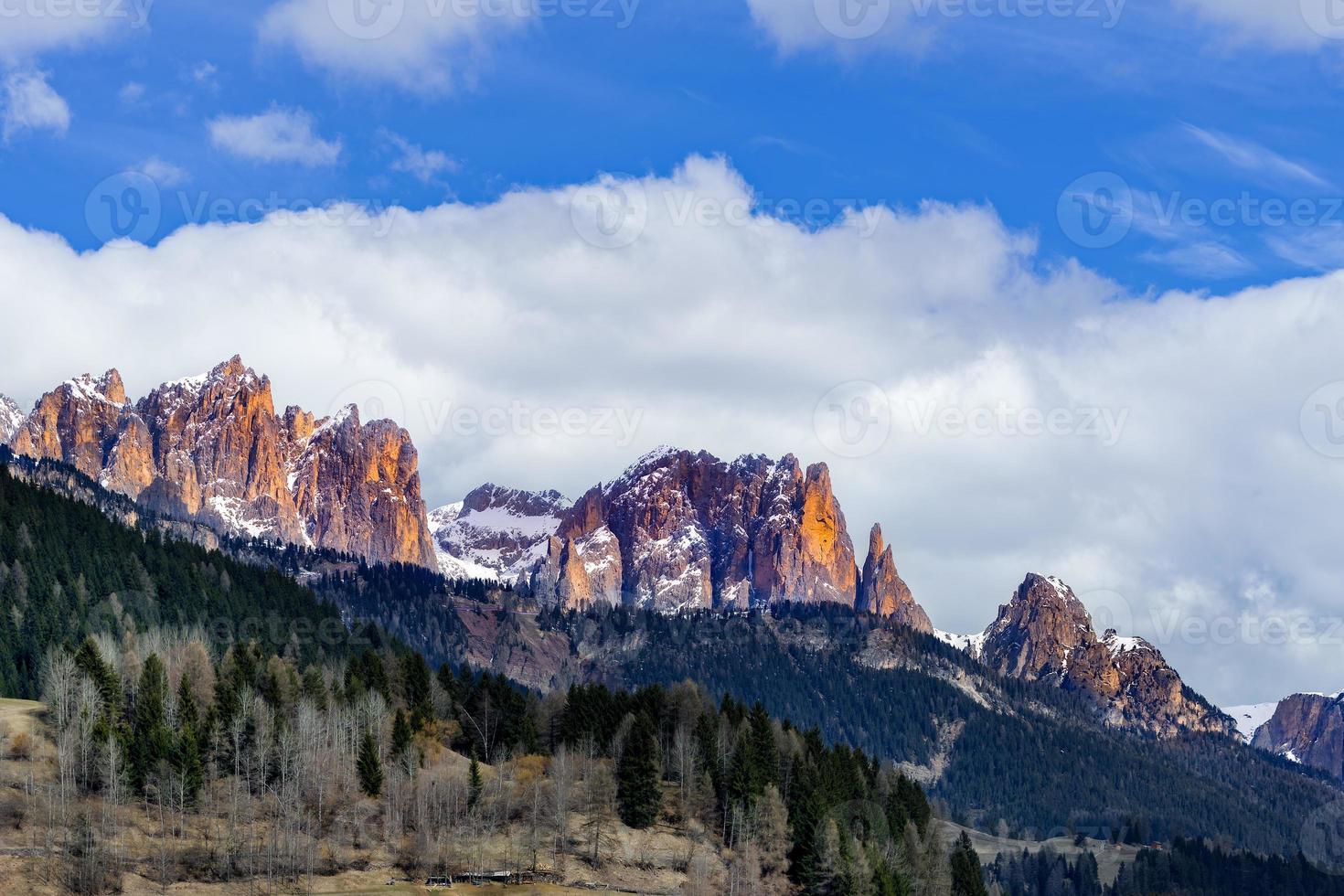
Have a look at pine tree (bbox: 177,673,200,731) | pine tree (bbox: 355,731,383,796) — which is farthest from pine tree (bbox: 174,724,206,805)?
pine tree (bbox: 355,731,383,796)

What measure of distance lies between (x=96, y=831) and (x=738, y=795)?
6995 cm

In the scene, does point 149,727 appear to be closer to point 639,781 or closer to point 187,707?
point 187,707

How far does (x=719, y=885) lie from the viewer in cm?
17712

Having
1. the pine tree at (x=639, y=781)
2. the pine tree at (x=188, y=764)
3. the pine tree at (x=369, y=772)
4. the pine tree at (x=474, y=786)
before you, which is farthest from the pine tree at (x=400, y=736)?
the pine tree at (x=188, y=764)

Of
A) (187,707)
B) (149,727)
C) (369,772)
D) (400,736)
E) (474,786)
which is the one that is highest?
(187,707)

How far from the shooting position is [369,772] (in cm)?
17938

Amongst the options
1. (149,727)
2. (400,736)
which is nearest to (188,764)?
(149,727)

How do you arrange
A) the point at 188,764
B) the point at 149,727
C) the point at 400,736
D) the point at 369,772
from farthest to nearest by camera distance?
the point at 400,736
the point at 369,772
the point at 149,727
the point at 188,764

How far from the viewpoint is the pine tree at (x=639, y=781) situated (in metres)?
186

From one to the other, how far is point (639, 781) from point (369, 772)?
29.7 m

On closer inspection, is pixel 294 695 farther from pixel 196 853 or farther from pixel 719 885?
pixel 719 885

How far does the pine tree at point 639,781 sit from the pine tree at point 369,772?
2630 centimetres

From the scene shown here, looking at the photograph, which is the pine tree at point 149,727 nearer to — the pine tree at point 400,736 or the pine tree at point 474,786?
the pine tree at point 400,736

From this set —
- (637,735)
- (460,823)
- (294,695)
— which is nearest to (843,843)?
(637,735)
